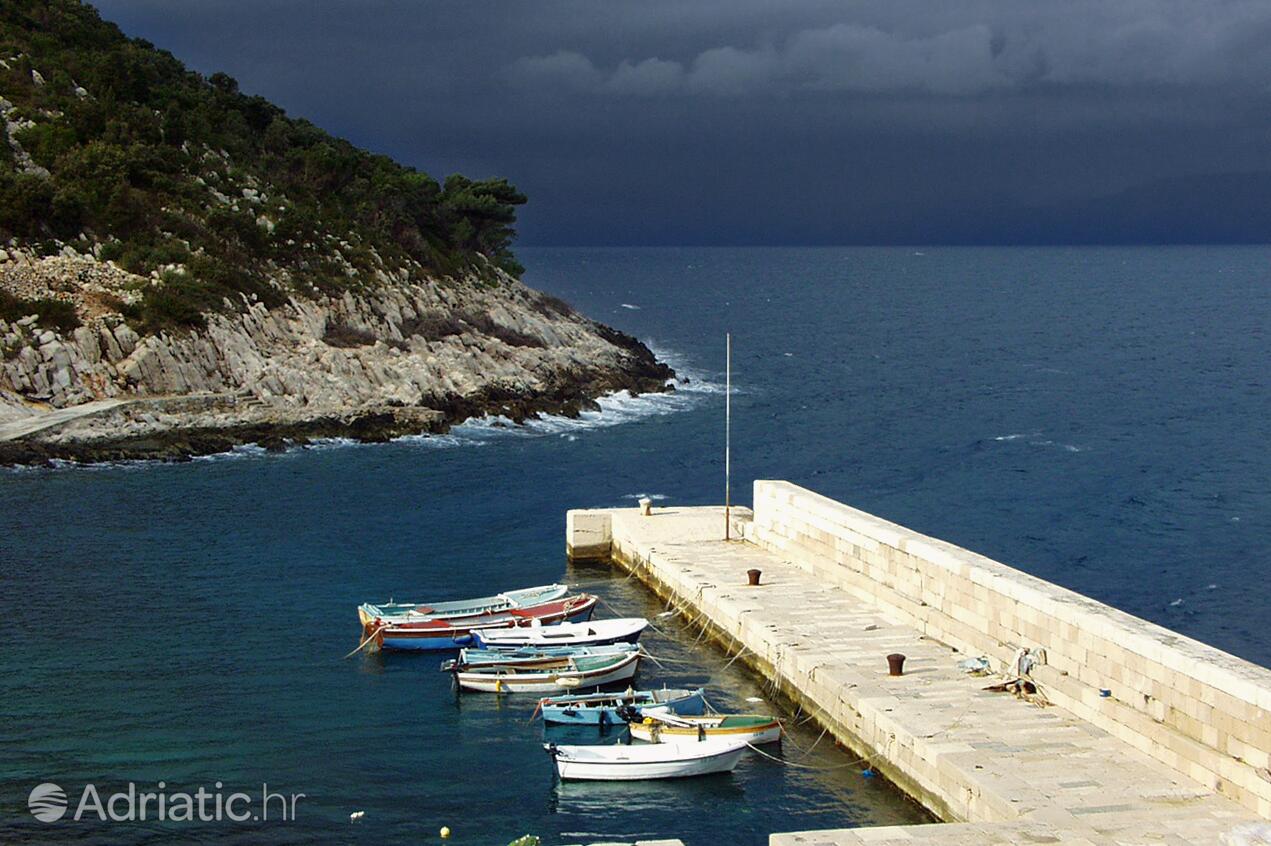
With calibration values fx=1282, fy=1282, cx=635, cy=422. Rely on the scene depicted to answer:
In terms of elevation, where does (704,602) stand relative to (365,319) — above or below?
below

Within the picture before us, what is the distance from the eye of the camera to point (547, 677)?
89.1 ft

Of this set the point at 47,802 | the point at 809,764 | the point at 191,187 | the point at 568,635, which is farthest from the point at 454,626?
the point at 191,187

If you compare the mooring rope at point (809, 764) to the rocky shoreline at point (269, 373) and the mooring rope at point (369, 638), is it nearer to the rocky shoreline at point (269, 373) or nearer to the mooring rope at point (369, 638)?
the mooring rope at point (369, 638)

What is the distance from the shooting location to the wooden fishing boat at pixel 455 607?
3052cm

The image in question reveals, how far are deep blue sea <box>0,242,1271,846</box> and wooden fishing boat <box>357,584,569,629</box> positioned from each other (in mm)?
885

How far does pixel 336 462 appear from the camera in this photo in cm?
5325

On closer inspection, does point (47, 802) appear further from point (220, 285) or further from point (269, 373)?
point (220, 285)

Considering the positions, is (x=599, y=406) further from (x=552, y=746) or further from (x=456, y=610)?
(x=552, y=746)

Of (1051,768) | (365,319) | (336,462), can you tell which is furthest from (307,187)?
(1051,768)

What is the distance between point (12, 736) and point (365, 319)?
4919 centimetres

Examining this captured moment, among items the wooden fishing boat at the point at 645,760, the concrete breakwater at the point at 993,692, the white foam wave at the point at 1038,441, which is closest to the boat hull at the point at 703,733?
the wooden fishing boat at the point at 645,760

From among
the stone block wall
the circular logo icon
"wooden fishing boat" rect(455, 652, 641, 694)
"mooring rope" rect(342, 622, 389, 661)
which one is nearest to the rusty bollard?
the stone block wall

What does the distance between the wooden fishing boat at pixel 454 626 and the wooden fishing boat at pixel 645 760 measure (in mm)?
7862

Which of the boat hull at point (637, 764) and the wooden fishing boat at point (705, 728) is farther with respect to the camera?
the wooden fishing boat at point (705, 728)
